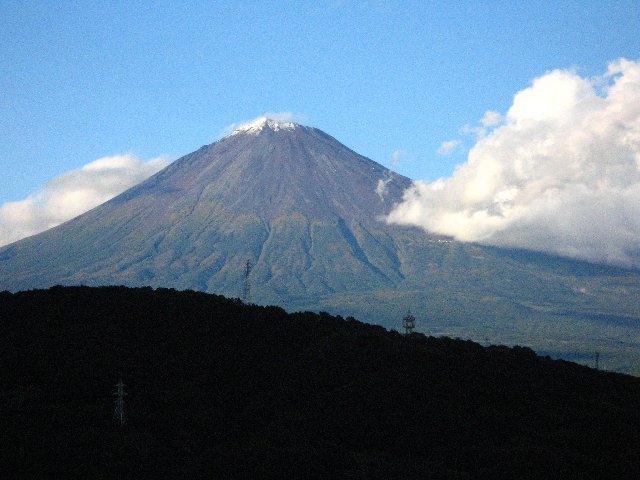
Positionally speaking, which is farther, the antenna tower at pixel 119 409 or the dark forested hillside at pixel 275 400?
the antenna tower at pixel 119 409

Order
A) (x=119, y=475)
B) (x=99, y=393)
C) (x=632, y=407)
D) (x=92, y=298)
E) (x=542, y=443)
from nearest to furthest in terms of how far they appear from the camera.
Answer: (x=119, y=475)
(x=542, y=443)
(x=99, y=393)
(x=632, y=407)
(x=92, y=298)

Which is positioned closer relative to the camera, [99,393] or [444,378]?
[99,393]

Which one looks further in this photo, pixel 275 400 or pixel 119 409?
pixel 275 400

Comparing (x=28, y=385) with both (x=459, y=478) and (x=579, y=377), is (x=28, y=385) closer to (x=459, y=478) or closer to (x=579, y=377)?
(x=459, y=478)

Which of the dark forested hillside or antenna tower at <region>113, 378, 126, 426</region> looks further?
antenna tower at <region>113, 378, 126, 426</region>

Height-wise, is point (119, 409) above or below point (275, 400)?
below

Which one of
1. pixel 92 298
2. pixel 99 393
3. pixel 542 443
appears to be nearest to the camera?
pixel 542 443

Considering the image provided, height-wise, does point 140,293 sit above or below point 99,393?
above

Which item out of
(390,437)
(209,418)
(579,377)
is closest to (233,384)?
(209,418)
